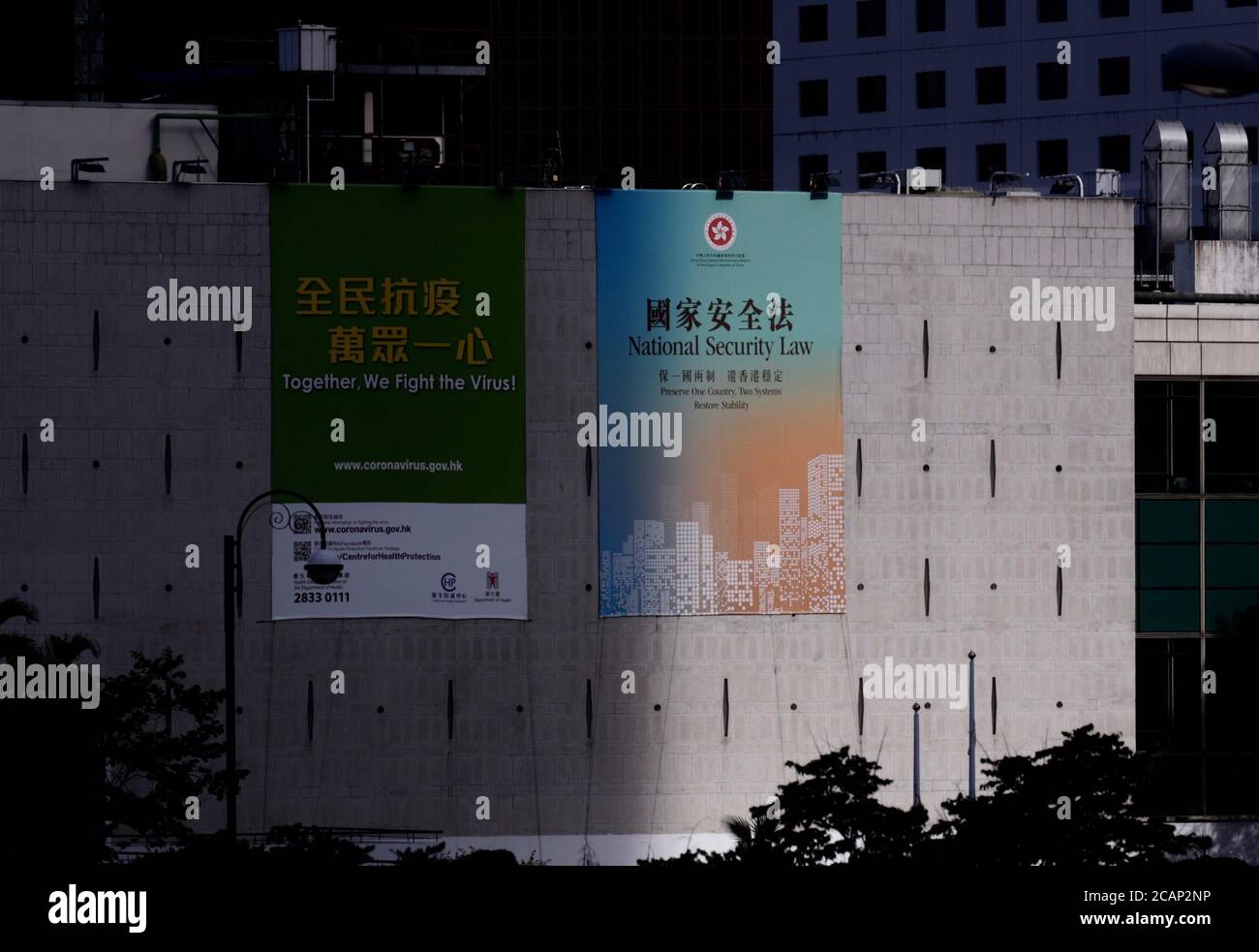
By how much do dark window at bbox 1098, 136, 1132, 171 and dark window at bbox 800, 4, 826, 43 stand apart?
50.1ft

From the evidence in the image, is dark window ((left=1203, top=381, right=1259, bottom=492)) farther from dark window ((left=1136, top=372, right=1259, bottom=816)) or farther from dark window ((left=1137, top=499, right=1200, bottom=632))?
dark window ((left=1137, top=499, right=1200, bottom=632))

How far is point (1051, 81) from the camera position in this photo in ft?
387

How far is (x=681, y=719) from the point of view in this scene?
61969 millimetres

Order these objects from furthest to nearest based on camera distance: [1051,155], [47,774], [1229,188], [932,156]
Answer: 1. [932,156]
2. [1051,155]
3. [1229,188]
4. [47,774]

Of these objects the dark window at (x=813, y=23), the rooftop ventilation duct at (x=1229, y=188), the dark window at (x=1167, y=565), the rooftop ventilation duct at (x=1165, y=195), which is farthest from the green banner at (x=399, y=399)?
the dark window at (x=813, y=23)

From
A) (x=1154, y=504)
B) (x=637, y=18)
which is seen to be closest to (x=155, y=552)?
(x=1154, y=504)

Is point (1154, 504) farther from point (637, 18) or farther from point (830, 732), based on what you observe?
point (637, 18)

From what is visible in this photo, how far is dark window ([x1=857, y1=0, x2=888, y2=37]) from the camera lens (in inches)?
4788

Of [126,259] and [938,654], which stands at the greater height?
[126,259]

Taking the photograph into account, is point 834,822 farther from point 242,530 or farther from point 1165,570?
point 1165,570

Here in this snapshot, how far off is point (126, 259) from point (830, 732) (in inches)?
830

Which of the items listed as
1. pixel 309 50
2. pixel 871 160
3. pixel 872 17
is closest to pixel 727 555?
pixel 309 50

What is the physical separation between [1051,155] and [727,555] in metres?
60.8
